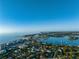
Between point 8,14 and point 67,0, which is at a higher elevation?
point 67,0

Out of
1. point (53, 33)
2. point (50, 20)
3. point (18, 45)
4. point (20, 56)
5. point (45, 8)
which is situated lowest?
point (20, 56)

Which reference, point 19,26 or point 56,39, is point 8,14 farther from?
point 56,39

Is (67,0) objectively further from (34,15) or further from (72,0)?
(34,15)

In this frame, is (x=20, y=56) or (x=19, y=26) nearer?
(x=20, y=56)

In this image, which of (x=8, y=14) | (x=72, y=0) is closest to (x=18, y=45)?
(x=8, y=14)

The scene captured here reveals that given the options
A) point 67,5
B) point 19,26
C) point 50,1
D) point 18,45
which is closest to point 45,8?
point 50,1

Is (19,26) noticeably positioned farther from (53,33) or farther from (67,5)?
(67,5)

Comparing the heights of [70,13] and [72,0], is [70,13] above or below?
below

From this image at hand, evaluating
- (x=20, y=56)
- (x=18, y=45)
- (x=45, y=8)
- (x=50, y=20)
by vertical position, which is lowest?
(x=20, y=56)
